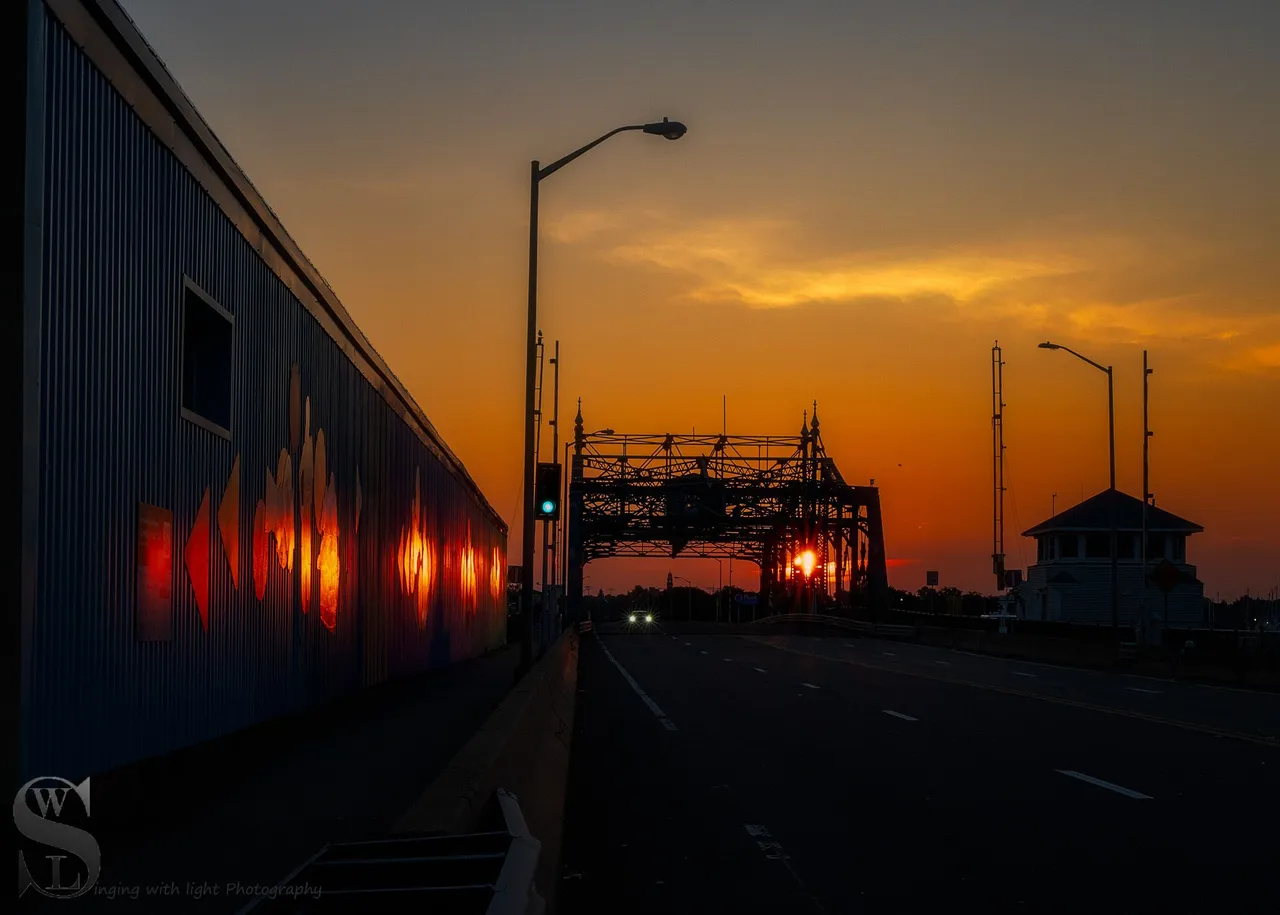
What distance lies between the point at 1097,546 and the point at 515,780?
263 ft

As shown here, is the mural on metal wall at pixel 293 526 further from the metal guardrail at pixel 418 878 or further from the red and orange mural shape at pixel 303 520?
the metal guardrail at pixel 418 878

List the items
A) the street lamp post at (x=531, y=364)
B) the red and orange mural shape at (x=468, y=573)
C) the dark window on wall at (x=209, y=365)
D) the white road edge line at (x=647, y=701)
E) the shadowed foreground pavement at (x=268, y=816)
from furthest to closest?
the red and orange mural shape at (x=468, y=573) < the street lamp post at (x=531, y=364) < the white road edge line at (x=647, y=701) < the dark window on wall at (x=209, y=365) < the shadowed foreground pavement at (x=268, y=816)

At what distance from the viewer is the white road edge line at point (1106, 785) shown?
1371 cm

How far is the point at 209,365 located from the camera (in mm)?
14719

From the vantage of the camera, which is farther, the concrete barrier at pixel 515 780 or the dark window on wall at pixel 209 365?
the dark window on wall at pixel 209 365

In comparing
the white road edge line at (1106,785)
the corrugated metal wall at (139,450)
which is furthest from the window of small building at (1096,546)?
the white road edge line at (1106,785)

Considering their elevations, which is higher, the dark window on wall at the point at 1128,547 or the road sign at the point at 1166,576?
the dark window on wall at the point at 1128,547

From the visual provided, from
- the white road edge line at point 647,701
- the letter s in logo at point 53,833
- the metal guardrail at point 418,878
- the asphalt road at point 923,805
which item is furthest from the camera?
the white road edge line at point 647,701

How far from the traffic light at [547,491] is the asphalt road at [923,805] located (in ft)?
14.1

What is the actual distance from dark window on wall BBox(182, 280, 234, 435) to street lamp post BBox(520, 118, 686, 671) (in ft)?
41.6

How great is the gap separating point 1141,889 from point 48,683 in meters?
6.95

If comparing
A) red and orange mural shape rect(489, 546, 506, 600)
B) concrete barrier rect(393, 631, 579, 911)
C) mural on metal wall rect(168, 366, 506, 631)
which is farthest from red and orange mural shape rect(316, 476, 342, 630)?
red and orange mural shape rect(489, 546, 506, 600)

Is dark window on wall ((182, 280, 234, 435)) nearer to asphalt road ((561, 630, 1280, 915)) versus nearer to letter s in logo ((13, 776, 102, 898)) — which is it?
asphalt road ((561, 630, 1280, 915))

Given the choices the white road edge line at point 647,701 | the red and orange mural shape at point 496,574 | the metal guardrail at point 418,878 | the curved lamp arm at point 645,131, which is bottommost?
the white road edge line at point 647,701
